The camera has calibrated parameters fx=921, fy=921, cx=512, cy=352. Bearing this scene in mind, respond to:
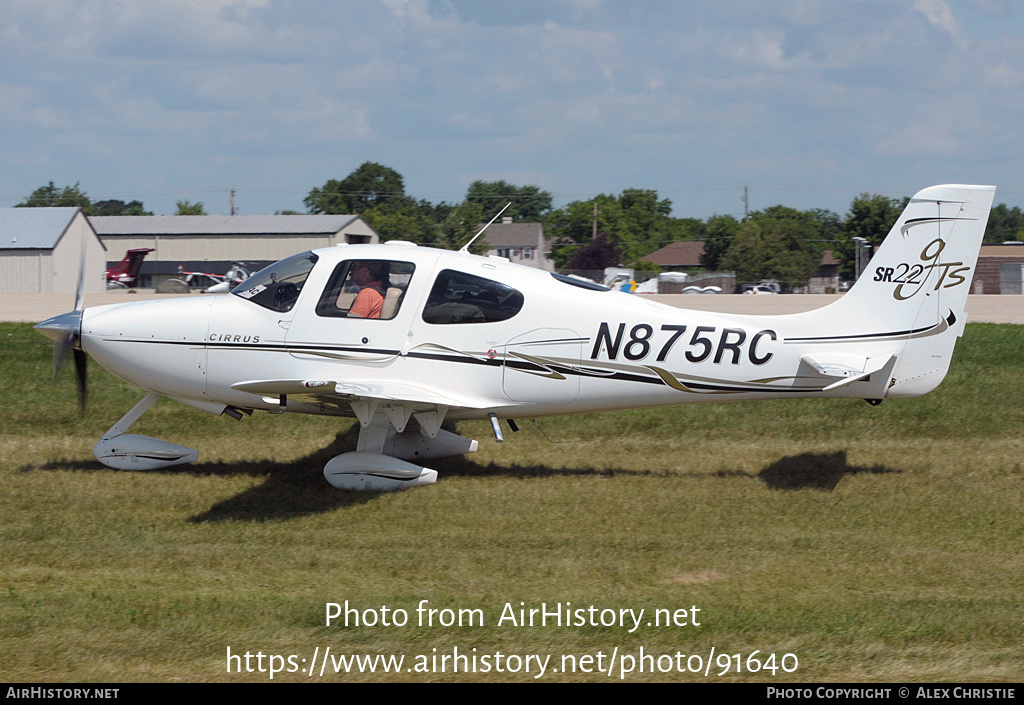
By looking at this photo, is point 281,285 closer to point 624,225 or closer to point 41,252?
point 41,252

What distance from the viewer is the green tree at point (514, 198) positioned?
433ft

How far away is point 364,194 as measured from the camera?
12375 centimetres

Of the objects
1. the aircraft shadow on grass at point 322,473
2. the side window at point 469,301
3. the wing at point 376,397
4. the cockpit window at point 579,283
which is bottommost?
the aircraft shadow on grass at point 322,473

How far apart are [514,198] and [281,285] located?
136 metres

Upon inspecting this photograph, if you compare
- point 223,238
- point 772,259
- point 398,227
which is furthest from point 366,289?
point 398,227

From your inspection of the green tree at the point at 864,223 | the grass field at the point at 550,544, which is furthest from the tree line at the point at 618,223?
the grass field at the point at 550,544

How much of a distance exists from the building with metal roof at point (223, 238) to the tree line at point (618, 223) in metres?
7.99

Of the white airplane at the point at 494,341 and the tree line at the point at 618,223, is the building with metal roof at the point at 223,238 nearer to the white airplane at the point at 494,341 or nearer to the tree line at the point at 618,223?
the tree line at the point at 618,223

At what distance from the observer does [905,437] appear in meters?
11.0

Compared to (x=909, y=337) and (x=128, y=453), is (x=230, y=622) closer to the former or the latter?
(x=128, y=453)

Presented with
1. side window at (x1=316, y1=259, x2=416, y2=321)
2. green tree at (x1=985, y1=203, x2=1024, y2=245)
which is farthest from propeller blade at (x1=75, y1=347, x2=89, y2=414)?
green tree at (x1=985, y1=203, x2=1024, y2=245)

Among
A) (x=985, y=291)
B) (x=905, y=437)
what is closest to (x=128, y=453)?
(x=905, y=437)

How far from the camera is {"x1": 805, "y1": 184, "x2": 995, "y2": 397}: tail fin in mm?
8484

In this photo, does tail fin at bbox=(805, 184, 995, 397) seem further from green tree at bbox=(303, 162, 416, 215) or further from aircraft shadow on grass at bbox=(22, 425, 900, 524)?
green tree at bbox=(303, 162, 416, 215)
